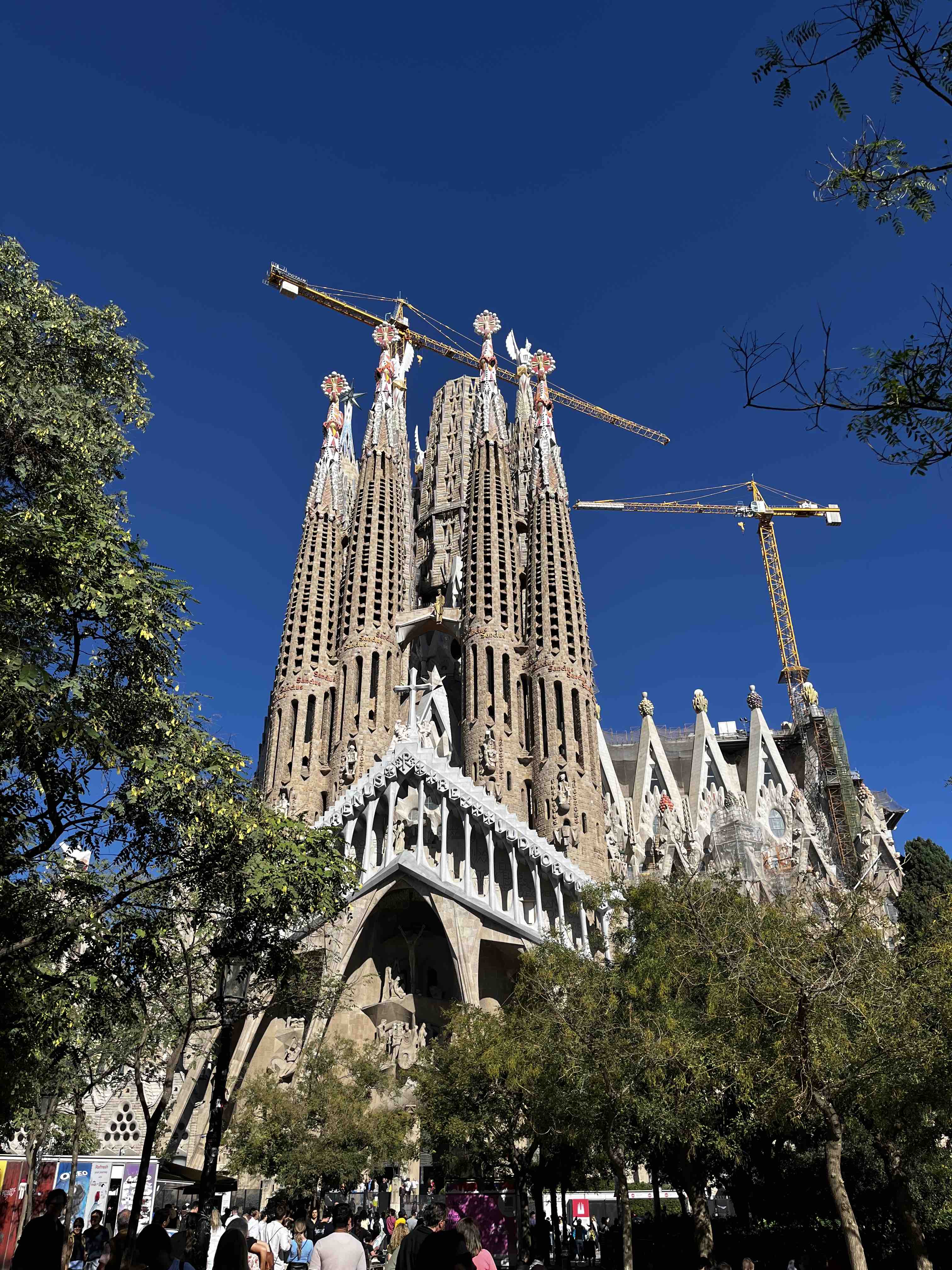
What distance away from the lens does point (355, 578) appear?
4334 centimetres

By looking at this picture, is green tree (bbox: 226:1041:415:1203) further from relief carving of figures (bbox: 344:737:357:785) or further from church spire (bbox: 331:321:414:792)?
church spire (bbox: 331:321:414:792)

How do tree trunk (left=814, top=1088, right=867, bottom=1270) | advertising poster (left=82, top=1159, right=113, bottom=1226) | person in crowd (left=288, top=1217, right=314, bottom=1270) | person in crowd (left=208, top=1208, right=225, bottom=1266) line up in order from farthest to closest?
advertising poster (left=82, top=1159, right=113, bottom=1226) → person in crowd (left=208, top=1208, right=225, bottom=1266) → tree trunk (left=814, top=1088, right=867, bottom=1270) → person in crowd (left=288, top=1217, right=314, bottom=1270)

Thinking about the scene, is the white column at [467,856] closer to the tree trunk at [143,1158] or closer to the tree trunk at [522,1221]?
the tree trunk at [522,1221]

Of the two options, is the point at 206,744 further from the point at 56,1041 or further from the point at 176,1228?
the point at 176,1228

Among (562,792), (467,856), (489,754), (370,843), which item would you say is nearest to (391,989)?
(370,843)

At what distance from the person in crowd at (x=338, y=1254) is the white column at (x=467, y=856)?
24518mm

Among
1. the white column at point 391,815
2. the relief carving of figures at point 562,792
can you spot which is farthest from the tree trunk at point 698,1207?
the relief carving of figures at point 562,792

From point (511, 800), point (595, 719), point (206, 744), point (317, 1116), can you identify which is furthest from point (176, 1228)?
point (595, 719)

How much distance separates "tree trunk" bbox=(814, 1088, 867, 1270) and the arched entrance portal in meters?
19.5

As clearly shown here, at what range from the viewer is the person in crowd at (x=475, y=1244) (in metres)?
6.55

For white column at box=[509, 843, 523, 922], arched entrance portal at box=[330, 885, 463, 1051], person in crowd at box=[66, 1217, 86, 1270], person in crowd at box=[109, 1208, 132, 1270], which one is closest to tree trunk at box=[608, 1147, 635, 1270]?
person in crowd at box=[66, 1217, 86, 1270]

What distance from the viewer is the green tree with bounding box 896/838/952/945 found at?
33.1 metres

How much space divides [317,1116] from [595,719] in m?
22.4

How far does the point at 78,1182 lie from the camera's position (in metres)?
12.4
